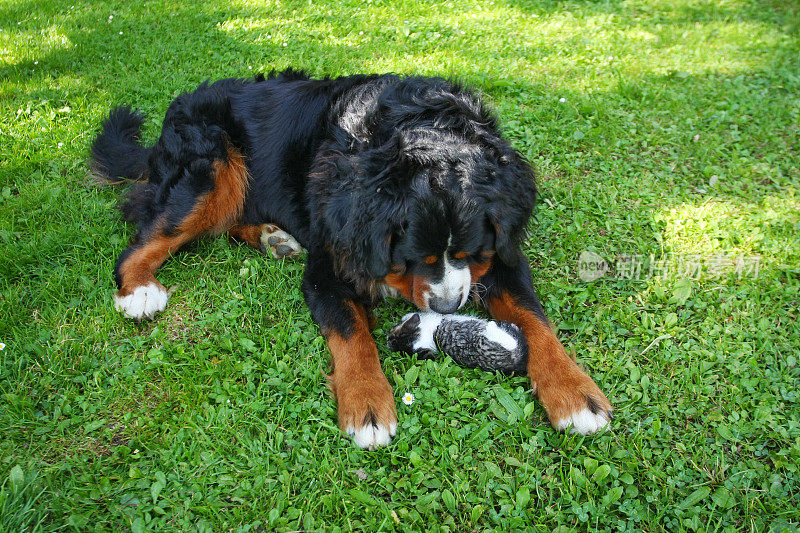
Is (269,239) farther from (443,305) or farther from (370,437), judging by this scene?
(370,437)

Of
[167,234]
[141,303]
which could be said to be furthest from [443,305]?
Result: [167,234]

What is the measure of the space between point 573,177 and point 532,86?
4.49 feet

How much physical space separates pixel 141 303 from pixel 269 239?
2.78ft

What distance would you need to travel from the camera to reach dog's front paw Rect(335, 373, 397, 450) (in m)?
2.34

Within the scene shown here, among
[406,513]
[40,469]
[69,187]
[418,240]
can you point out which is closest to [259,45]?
[69,187]

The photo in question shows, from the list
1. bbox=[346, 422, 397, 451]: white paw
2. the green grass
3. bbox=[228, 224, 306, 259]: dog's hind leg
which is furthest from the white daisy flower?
bbox=[228, 224, 306, 259]: dog's hind leg

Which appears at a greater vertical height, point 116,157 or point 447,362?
point 116,157

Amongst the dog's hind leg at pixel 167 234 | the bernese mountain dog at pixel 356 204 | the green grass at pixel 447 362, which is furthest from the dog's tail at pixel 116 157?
the dog's hind leg at pixel 167 234

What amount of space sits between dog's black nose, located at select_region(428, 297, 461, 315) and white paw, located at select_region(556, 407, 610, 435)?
717 millimetres

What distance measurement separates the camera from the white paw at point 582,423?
236 cm

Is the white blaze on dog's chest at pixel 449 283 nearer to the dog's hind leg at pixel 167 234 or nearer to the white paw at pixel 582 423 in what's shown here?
the white paw at pixel 582 423

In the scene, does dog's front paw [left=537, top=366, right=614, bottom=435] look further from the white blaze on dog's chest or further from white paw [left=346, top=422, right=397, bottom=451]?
white paw [left=346, top=422, right=397, bottom=451]

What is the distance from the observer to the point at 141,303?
2.98 metres

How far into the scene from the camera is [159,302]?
304 cm
